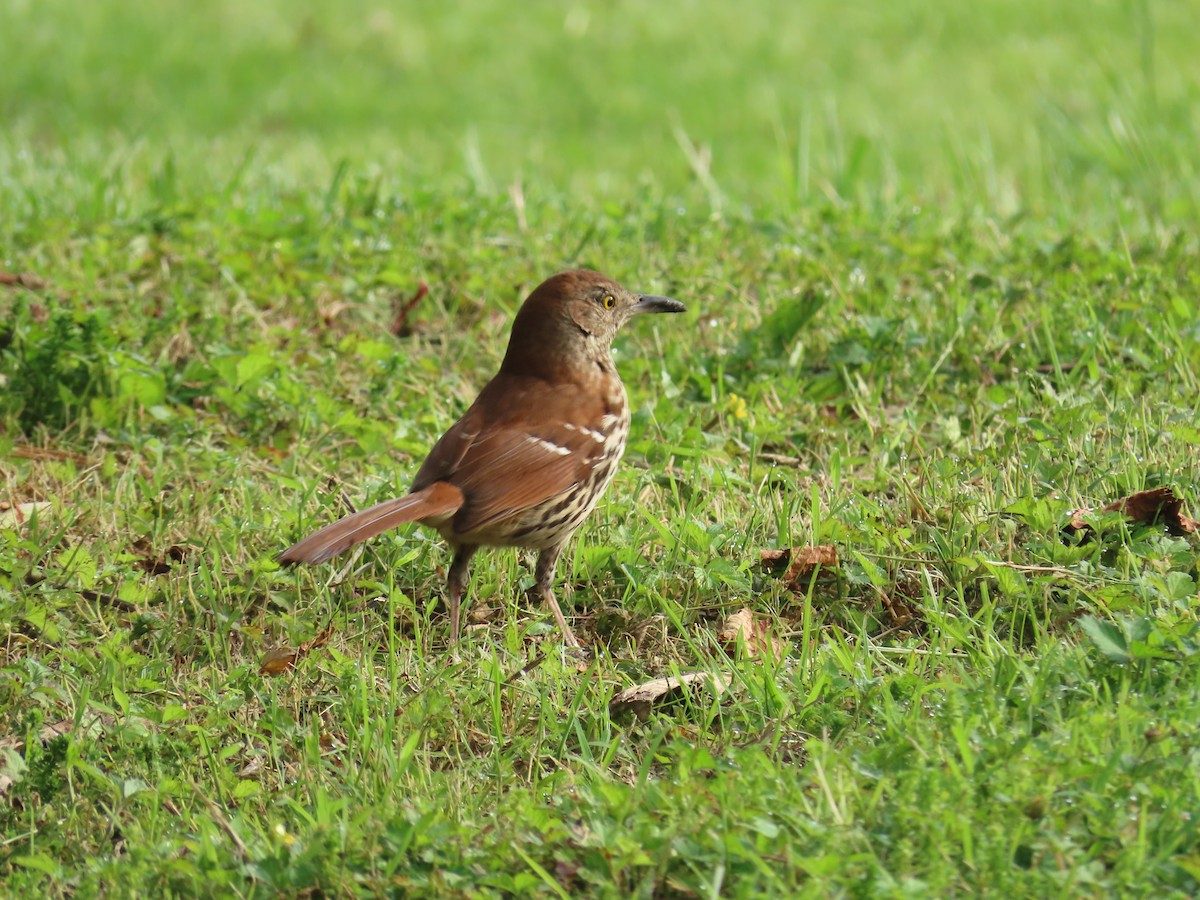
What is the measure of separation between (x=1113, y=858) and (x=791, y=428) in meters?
2.48

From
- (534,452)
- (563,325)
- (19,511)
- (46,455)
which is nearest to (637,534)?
(534,452)

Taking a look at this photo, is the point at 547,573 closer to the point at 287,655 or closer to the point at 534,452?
the point at 534,452

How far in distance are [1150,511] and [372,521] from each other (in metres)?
2.13

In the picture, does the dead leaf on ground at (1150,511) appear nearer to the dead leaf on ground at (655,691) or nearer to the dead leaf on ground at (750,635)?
the dead leaf on ground at (750,635)

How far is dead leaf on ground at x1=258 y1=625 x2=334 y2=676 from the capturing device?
156 inches

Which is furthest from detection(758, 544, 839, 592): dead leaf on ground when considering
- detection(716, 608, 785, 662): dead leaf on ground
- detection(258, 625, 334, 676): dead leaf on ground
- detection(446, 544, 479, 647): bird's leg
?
detection(258, 625, 334, 676): dead leaf on ground

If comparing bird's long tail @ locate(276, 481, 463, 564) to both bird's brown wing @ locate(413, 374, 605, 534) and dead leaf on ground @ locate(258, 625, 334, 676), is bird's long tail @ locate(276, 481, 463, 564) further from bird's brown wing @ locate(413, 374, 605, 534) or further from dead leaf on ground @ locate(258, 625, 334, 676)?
dead leaf on ground @ locate(258, 625, 334, 676)

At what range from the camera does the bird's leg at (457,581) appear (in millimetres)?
4145

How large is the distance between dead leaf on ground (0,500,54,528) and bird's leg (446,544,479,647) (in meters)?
1.30

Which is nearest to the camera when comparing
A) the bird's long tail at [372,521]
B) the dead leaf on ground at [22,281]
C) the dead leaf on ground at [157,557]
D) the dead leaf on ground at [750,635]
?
the bird's long tail at [372,521]

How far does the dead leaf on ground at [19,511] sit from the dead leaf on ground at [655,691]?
75.9 inches

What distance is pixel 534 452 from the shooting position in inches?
163

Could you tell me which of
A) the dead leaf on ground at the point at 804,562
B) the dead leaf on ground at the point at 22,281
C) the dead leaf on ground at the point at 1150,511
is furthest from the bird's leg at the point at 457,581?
the dead leaf on ground at the point at 22,281

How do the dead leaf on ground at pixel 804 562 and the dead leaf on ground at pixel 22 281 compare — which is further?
the dead leaf on ground at pixel 22 281
